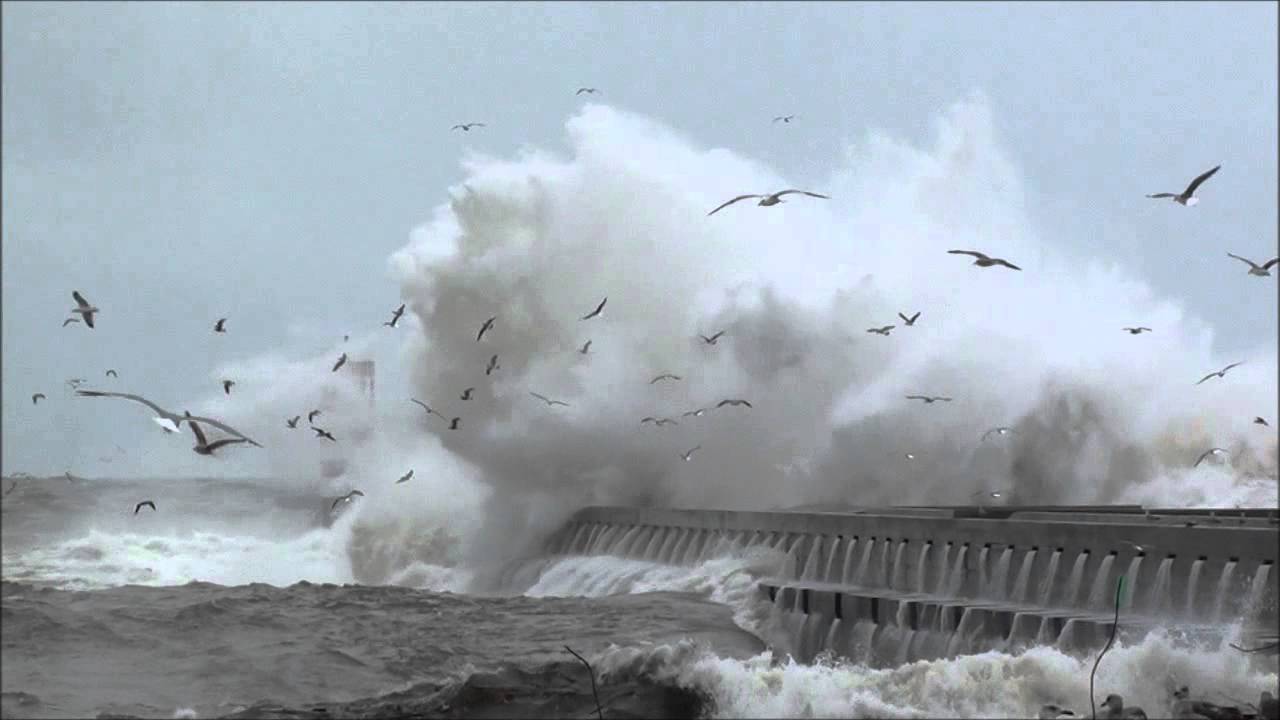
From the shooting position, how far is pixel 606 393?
27969mm

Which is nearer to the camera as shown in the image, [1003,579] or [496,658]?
[496,658]

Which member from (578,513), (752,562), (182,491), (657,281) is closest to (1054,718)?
(752,562)

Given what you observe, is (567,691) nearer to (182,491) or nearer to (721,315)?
(721,315)

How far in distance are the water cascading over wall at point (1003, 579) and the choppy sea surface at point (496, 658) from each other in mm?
482

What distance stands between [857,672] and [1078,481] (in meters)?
21.3

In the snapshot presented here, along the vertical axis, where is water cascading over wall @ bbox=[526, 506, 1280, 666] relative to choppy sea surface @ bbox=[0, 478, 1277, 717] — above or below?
above

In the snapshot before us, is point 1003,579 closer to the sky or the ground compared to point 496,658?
closer to the sky

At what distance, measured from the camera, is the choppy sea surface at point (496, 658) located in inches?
378

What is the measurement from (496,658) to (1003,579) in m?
5.14

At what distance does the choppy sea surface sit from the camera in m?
9.60

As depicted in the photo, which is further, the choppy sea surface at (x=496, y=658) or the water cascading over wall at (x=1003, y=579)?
the water cascading over wall at (x=1003, y=579)

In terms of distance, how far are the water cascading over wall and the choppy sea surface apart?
48 cm

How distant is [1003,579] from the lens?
13.5 metres

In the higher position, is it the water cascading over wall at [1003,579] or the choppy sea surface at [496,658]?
the water cascading over wall at [1003,579]
